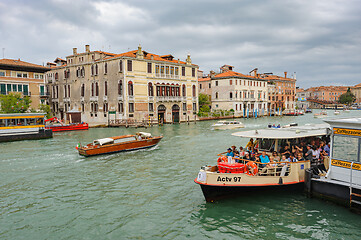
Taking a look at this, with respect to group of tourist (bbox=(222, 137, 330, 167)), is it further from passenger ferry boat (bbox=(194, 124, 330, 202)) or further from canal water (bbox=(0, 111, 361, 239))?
canal water (bbox=(0, 111, 361, 239))

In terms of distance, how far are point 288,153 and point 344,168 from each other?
2.64m

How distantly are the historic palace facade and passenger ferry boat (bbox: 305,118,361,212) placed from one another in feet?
113

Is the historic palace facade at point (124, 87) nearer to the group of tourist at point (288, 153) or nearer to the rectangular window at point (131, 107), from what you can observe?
the rectangular window at point (131, 107)

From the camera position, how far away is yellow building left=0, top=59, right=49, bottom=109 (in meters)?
38.7

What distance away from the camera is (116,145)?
19.9 m

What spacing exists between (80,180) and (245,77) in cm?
5749

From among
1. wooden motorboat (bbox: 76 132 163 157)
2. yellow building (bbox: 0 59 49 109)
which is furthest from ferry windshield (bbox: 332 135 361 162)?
yellow building (bbox: 0 59 49 109)

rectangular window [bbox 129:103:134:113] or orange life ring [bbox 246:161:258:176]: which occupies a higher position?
rectangular window [bbox 129:103:134:113]

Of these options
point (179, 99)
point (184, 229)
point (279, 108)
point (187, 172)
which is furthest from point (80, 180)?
point (279, 108)

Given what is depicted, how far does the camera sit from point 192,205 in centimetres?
1019

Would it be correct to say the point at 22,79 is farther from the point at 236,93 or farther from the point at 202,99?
the point at 236,93

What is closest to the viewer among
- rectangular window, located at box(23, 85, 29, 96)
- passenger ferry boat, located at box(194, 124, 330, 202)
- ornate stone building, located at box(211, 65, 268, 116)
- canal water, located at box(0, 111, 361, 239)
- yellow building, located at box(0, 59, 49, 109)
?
canal water, located at box(0, 111, 361, 239)

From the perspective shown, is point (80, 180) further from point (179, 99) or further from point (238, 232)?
point (179, 99)

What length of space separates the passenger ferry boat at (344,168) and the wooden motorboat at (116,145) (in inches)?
526
